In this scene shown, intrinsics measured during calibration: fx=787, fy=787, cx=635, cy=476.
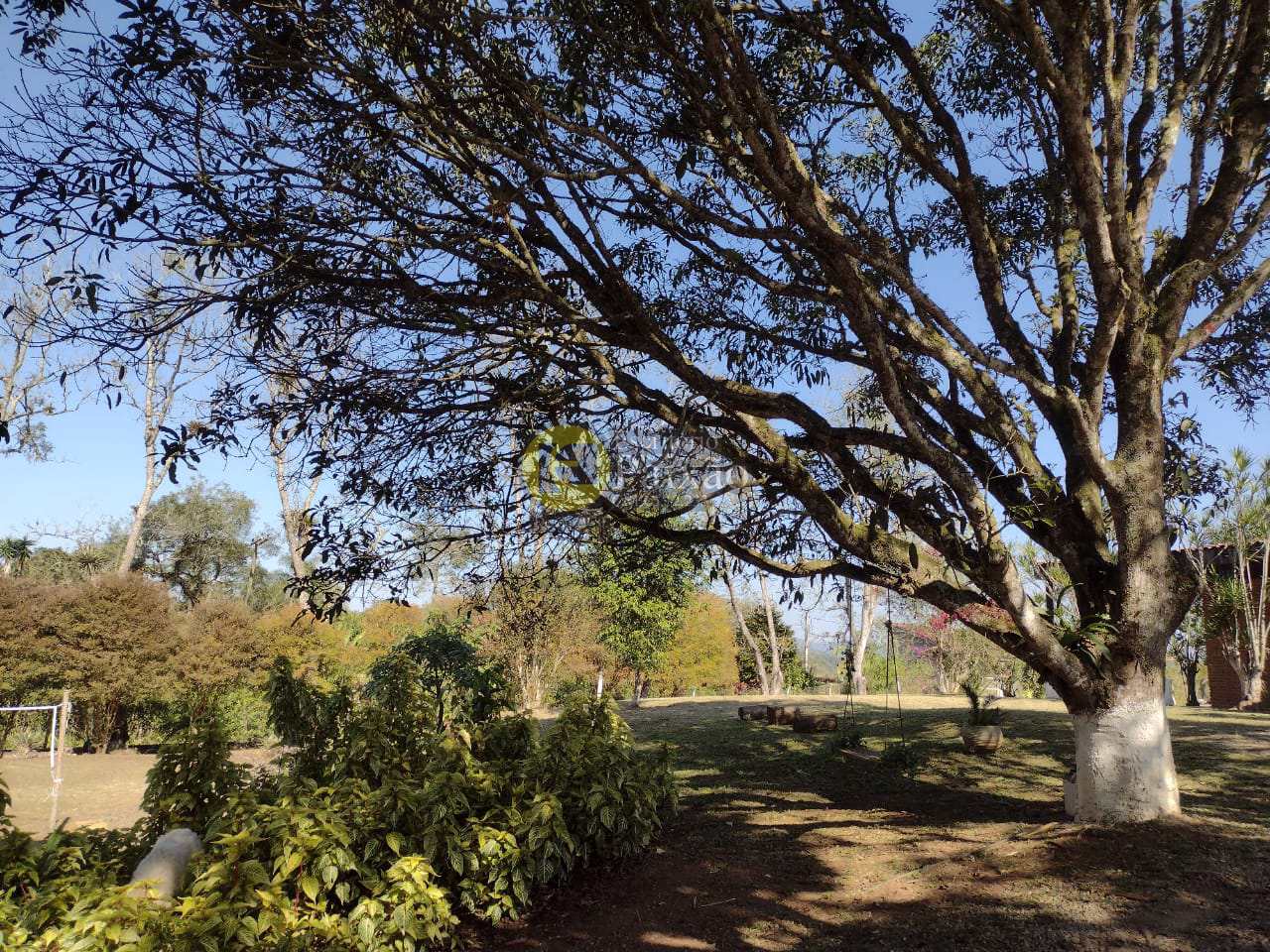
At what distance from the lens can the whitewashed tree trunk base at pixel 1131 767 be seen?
5.30m

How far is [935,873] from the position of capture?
207 inches

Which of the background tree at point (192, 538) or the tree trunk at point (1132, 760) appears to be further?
the background tree at point (192, 538)

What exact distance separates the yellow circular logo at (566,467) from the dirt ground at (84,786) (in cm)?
724

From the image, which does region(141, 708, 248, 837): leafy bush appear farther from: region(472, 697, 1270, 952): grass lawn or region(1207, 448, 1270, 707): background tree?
region(1207, 448, 1270, 707): background tree

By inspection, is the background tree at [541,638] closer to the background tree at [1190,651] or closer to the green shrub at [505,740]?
the green shrub at [505,740]

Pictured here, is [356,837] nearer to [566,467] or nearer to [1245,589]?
[566,467]

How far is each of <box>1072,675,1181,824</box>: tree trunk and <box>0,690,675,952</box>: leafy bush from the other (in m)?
3.29

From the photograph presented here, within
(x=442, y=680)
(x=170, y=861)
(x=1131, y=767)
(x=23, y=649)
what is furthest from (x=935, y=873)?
(x=23, y=649)

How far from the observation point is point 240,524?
118 feet

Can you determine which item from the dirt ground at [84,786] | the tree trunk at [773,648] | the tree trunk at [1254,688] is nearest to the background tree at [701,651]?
the tree trunk at [773,648]

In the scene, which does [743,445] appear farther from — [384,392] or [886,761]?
[886,761]

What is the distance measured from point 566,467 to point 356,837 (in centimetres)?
294

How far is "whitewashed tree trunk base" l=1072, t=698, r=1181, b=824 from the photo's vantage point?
5.30 m

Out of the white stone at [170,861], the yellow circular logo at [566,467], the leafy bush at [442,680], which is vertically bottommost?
the white stone at [170,861]
